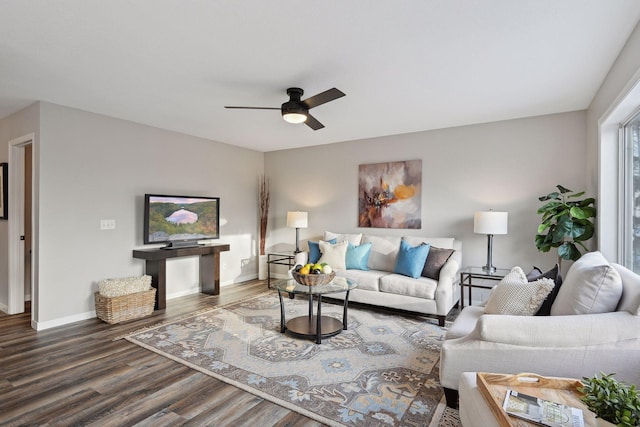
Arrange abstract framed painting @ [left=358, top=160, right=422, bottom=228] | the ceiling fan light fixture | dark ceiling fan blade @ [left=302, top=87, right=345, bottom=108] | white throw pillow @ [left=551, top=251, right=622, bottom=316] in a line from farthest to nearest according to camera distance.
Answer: abstract framed painting @ [left=358, top=160, right=422, bottom=228]
the ceiling fan light fixture
dark ceiling fan blade @ [left=302, top=87, right=345, bottom=108]
white throw pillow @ [left=551, top=251, right=622, bottom=316]

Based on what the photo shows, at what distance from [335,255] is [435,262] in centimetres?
132

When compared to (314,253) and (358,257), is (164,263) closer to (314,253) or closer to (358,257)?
(314,253)

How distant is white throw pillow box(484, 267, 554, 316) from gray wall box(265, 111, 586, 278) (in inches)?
88.5

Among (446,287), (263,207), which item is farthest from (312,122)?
(263,207)

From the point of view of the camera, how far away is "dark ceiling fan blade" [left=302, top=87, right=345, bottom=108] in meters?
2.75

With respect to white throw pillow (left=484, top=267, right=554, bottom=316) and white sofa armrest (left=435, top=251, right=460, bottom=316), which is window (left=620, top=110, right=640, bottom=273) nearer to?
white throw pillow (left=484, top=267, right=554, bottom=316)

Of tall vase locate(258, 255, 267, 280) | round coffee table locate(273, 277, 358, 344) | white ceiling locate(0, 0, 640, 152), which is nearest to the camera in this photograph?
white ceiling locate(0, 0, 640, 152)

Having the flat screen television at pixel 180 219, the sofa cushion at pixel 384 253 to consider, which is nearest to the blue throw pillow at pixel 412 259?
the sofa cushion at pixel 384 253

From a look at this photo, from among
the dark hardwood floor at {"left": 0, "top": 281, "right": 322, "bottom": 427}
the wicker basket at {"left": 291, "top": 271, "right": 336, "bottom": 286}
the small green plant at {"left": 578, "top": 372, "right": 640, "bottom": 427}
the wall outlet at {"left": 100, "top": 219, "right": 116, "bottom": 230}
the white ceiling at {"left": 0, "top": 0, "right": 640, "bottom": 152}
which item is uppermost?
the white ceiling at {"left": 0, "top": 0, "right": 640, "bottom": 152}

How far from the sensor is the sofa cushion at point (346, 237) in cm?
513

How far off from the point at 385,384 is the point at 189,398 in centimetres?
137

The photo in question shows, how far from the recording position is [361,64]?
2744mm

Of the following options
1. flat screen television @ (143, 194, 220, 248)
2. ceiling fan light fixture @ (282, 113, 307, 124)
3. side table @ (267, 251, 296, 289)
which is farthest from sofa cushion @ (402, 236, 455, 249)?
flat screen television @ (143, 194, 220, 248)

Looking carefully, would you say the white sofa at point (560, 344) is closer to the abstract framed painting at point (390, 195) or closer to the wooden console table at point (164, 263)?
the abstract framed painting at point (390, 195)
